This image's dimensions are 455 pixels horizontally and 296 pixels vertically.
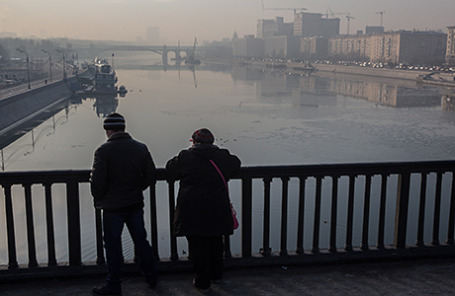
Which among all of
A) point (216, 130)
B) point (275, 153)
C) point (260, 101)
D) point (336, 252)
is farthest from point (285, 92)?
point (336, 252)

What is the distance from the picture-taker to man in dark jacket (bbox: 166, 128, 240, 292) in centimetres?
409

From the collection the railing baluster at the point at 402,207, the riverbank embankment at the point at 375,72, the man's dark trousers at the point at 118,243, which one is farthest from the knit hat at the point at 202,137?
the riverbank embankment at the point at 375,72

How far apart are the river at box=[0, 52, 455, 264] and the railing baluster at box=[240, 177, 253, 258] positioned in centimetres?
950

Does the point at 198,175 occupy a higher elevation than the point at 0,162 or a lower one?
higher

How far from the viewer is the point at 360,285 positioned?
4.28 metres

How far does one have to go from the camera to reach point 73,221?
14.6 ft

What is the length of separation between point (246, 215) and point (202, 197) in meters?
0.74

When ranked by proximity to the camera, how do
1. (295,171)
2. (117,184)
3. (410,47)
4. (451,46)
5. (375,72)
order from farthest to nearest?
1. (410,47)
2. (451,46)
3. (375,72)
4. (295,171)
5. (117,184)

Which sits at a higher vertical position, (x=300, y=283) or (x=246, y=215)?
(x=246, y=215)

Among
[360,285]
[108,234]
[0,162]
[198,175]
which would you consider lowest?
[0,162]

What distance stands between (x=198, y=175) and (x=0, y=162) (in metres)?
29.4

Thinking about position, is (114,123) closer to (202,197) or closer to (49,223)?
(202,197)

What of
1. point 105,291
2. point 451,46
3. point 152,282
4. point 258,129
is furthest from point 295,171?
point 451,46

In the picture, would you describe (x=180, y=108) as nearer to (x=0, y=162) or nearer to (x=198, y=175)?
(x=0, y=162)
